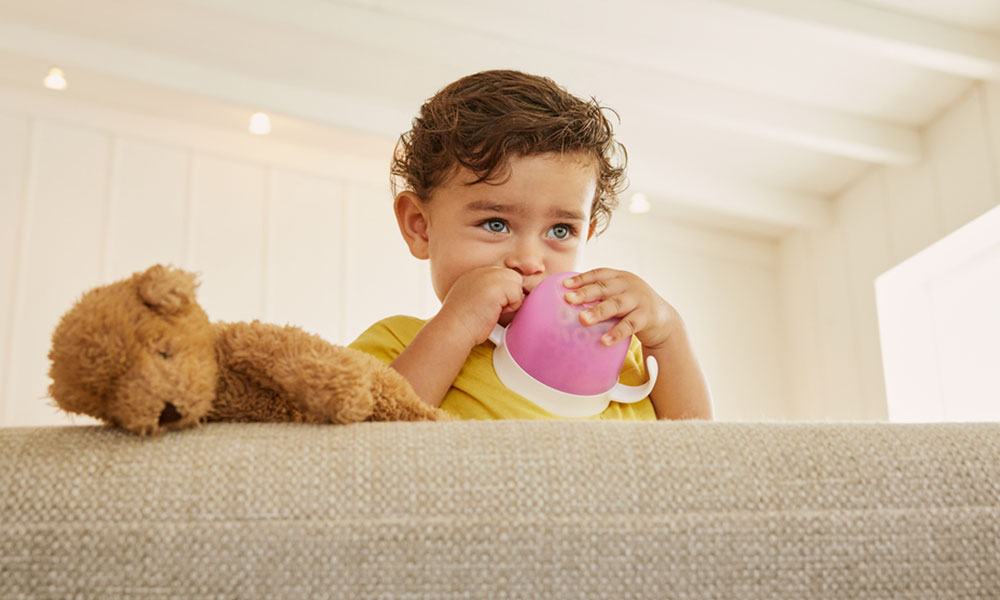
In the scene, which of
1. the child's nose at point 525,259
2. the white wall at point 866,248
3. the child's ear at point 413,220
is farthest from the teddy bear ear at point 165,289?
the white wall at point 866,248

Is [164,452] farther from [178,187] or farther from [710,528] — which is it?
[178,187]

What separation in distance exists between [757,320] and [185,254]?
9.30ft

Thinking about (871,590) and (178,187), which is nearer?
(871,590)

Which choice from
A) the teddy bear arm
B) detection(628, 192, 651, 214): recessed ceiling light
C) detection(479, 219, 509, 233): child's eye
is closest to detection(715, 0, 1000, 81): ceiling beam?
detection(628, 192, 651, 214): recessed ceiling light

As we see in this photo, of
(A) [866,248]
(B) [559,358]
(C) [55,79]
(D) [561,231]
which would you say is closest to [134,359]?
(B) [559,358]

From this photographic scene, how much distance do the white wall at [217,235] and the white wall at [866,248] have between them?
1.21 ft

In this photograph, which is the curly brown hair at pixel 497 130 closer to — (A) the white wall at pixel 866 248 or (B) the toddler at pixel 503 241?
(B) the toddler at pixel 503 241

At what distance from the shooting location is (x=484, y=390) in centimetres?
99

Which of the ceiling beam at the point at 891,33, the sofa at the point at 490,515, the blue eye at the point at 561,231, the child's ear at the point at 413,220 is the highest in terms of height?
the ceiling beam at the point at 891,33

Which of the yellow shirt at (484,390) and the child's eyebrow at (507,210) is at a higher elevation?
the child's eyebrow at (507,210)

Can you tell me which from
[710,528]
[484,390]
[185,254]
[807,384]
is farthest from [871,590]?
[807,384]

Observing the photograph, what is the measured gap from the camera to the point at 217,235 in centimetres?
385

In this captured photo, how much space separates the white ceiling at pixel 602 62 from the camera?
278cm

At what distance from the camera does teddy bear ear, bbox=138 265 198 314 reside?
508 mm
